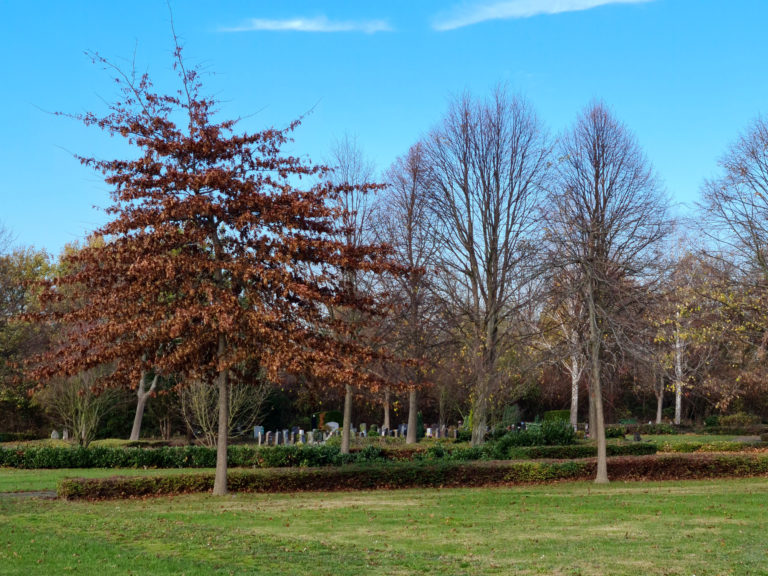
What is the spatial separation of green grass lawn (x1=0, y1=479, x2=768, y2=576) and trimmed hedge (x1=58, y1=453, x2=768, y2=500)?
2.66ft

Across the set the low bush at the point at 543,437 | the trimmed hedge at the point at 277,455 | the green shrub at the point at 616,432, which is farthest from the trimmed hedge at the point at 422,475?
the green shrub at the point at 616,432

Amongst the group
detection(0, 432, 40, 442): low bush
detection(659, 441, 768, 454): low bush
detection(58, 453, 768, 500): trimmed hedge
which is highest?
detection(659, 441, 768, 454): low bush

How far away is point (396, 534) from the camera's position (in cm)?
1016

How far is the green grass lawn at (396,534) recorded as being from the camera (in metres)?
7.90

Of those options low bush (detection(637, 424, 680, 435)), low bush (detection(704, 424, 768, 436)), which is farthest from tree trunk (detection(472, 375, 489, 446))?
low bush (detection(704, 424, 768, 436))

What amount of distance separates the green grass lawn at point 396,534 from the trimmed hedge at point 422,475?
0.81 m

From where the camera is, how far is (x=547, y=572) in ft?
24.9

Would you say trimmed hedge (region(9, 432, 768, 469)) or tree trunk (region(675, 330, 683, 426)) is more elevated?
tree trunk (region(675, 330, 683, 426))

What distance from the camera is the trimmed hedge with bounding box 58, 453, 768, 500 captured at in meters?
15.5

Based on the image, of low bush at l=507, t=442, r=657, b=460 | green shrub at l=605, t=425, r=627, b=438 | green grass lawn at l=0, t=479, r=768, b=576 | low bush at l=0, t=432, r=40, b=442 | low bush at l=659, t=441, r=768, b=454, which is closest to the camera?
green grass lawn at l=0, t=479, r=768, b=576

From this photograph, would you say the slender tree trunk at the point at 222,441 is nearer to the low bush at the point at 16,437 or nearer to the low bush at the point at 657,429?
the low bush at the point at 16,437

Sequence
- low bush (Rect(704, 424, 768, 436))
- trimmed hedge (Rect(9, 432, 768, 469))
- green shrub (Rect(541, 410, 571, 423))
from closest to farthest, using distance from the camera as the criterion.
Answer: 1. trimmed hedge (Rect(9, 432, 768, 469))
2. low bush (Rect(704, 424, 768, 436))
3. green shrub (Rect(541, 410, 571, 423))

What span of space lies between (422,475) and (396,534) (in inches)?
295

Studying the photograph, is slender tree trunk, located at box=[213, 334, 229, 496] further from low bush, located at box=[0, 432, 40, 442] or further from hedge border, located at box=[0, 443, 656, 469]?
low bush, located at box=[0, 432, 40, 442]
